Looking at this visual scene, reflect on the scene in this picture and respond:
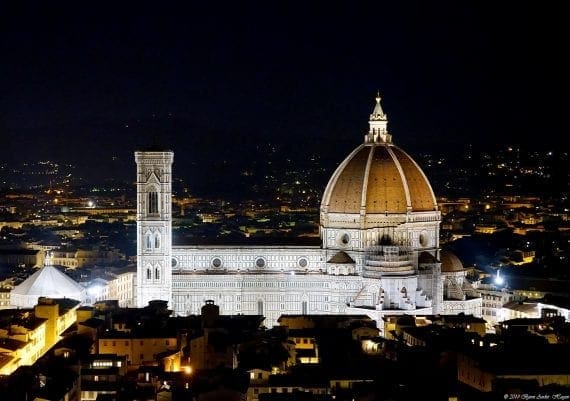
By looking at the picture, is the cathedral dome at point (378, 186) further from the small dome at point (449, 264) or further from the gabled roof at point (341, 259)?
the small dome at point (449, 264)

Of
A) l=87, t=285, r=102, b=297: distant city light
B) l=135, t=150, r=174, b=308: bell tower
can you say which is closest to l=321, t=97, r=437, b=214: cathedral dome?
l=135, t=150, r=174, b=308: bell tower

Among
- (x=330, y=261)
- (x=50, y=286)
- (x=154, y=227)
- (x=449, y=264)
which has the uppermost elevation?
(x=154, y=227)

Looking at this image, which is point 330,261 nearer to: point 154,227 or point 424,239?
point 424,239

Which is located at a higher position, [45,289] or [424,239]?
[424,239]

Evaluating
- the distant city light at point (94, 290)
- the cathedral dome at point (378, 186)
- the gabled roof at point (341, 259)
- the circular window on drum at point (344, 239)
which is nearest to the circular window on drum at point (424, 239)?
the cathedral dome at point (378, 186)

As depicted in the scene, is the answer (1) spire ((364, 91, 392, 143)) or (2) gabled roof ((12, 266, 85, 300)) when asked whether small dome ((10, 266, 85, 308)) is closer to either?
(2) gabled roof ((12, 266, 85, 300))

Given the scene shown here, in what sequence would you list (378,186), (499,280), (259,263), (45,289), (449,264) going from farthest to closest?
(499,280) → (378,186) → (449,264) → (259,263) → (45,289)

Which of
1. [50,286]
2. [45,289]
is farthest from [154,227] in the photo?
[45,289]
